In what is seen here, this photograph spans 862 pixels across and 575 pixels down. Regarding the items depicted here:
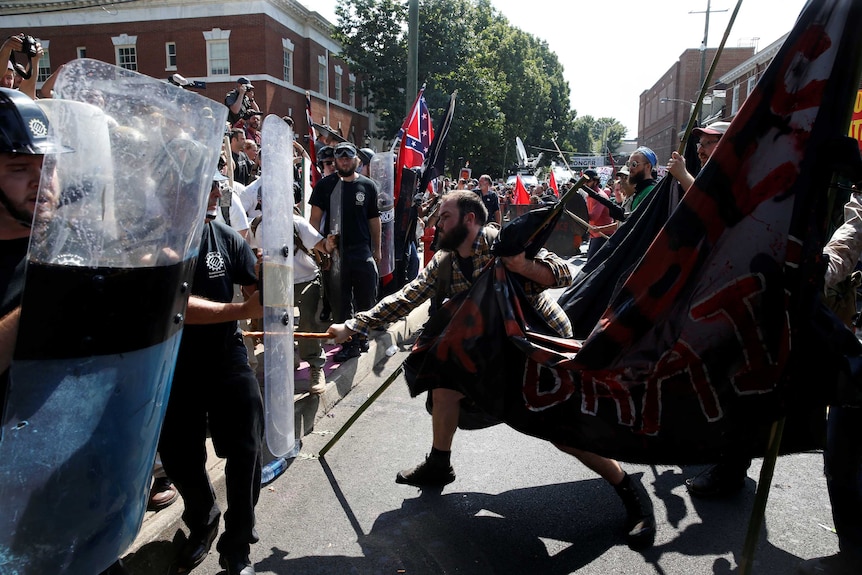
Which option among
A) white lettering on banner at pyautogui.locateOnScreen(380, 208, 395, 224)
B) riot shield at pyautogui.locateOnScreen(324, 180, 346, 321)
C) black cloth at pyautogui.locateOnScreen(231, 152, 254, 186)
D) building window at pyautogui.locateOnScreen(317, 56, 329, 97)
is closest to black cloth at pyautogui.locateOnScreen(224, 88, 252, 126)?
black cloth at pyautogui.locateOnScreen(231, 152, 254, 186)

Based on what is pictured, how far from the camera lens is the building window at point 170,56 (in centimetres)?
3106

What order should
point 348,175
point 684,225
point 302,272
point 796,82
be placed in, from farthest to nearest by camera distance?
point 348,175
point 302,272
point 684,225
point 796,82

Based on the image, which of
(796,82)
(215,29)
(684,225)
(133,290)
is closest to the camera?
(133,290)

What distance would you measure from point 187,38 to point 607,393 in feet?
108

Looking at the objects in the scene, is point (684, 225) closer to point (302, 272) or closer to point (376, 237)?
point (302, 272)

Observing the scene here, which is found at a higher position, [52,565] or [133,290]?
[133,290]

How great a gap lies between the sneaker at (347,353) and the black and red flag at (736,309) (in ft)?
10.9

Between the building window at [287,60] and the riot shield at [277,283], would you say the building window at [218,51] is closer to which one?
the building window at [287,60]

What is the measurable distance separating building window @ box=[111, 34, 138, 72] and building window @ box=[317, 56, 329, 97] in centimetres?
897

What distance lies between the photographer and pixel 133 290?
5.28 ft

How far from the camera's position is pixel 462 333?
3297 mm

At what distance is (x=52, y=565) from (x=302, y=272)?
3706 mm

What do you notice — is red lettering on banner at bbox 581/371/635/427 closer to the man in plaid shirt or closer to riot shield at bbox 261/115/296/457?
the man in plaid shirt

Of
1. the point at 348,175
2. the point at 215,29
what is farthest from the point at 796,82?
the point at 215,29
